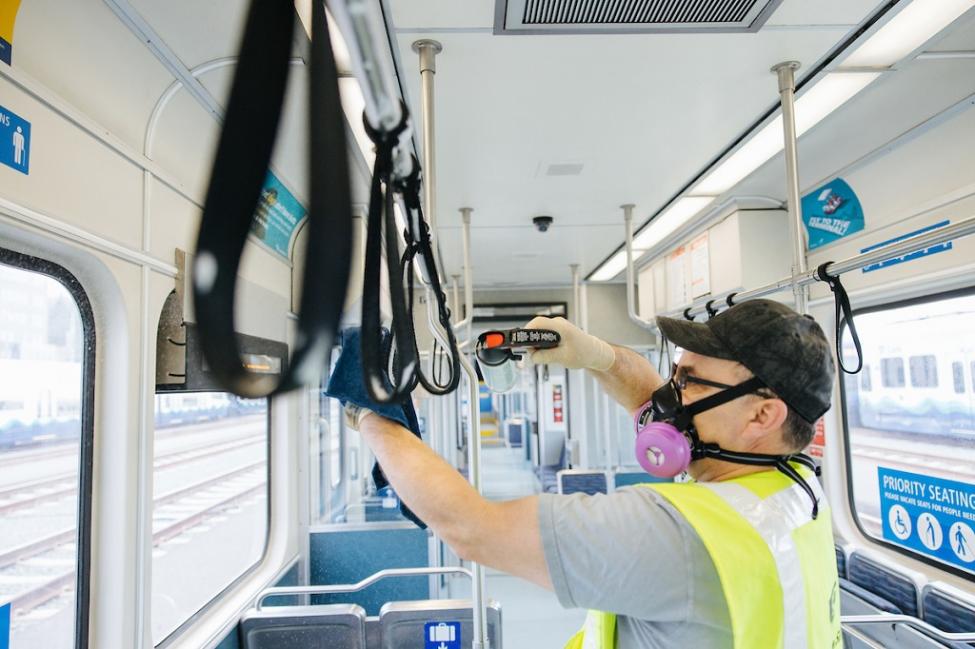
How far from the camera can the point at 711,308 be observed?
278 centimetres

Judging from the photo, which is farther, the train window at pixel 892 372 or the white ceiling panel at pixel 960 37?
the train window at pixel 892 372

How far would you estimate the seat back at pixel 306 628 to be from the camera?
2316 mm

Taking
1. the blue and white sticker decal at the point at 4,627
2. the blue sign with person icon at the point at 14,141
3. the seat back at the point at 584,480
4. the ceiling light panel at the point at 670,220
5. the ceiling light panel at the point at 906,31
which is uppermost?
the ceiling light panel at the point at 670,220

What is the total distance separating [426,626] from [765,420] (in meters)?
1.70

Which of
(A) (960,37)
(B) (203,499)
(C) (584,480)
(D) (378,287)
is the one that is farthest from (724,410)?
(C) (584,480)

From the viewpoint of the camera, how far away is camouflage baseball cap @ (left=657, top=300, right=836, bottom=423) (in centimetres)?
114

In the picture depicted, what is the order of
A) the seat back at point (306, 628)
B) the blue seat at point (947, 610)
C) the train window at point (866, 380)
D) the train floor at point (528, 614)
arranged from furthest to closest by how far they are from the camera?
the train floor at point (528, 614) → the train window at point (866, 380) → the blue seat at point (947, 610) → the seat back at point (306, 628)

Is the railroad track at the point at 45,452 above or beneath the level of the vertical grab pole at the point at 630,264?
beneath

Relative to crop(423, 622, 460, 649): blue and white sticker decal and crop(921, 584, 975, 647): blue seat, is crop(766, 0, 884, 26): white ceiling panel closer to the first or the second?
crop(423, 622, 460, 649): blue and white sticker decal

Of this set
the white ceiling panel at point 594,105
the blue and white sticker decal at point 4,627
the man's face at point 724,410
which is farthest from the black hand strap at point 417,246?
the blue and white sticker decal at point 4,627

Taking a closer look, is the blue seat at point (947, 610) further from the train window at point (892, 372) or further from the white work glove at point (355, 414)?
the white work glove at point (355, 414)

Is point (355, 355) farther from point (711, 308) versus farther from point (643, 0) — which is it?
point (711, 308)

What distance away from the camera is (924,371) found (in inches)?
127

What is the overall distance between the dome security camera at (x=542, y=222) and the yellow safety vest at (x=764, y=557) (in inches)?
122
